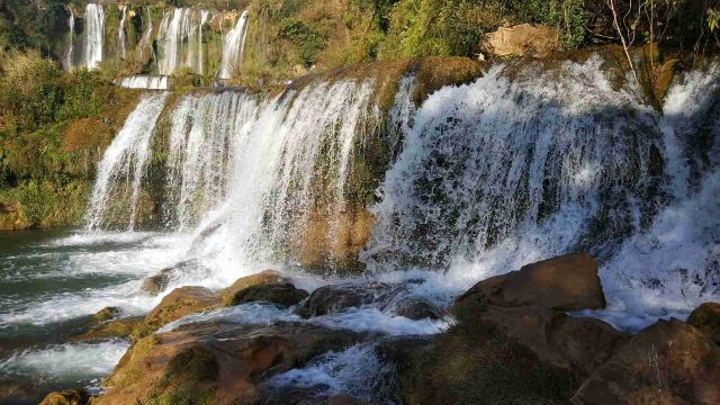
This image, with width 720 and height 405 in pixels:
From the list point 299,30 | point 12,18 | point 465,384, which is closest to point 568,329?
point 465,384

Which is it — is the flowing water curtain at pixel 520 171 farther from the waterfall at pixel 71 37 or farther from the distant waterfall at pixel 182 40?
the waterfall at pixel 71 37

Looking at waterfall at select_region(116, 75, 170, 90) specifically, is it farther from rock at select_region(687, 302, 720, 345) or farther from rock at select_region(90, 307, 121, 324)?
→ rock at select_region(687, 302, 720, 345)

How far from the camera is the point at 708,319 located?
17.9 ft

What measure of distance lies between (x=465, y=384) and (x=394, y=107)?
7.28 meters

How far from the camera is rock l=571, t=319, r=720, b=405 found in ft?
13.2

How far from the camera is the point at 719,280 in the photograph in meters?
7.69

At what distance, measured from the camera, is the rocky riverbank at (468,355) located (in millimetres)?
4238

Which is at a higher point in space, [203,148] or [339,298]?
[203,148]

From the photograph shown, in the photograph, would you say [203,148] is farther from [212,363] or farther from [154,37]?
[154,37]

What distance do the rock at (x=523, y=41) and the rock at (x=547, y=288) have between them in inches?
271

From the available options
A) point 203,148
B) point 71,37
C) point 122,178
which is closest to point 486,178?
point 203,148

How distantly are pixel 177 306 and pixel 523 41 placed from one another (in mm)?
8723

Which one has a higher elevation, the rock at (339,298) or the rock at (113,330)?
the rock at (339,298)

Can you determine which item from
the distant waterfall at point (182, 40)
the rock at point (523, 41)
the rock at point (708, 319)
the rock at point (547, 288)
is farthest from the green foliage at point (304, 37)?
the rock at point (708, 319)
